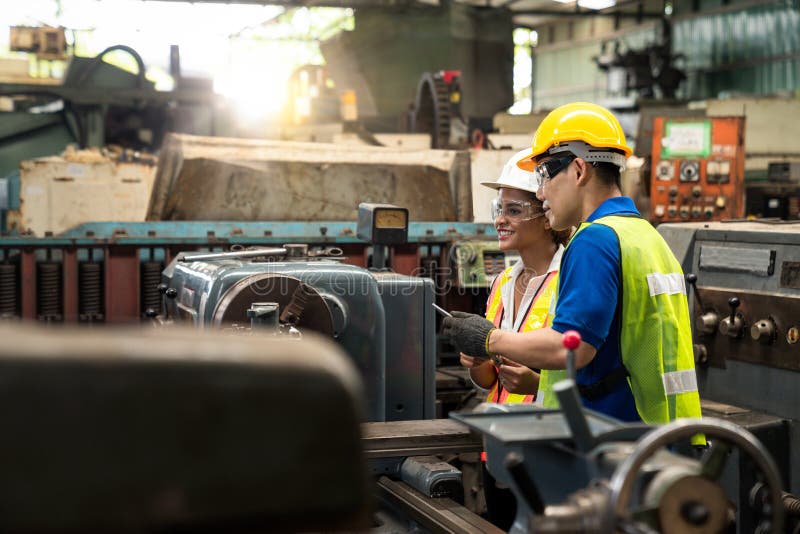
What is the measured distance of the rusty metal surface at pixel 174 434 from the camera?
2.54ft

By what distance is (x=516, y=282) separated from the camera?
118 inches

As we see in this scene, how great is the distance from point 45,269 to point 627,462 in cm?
372

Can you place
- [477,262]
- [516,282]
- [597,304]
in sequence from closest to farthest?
1. [597,304]
2. [516,282]
3. [477,262]

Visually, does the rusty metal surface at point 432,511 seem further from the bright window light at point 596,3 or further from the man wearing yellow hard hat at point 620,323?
the bright window light at point 596,3

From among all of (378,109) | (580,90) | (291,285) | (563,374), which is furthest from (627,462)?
(580,90)

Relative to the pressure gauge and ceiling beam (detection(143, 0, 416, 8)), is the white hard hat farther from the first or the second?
ceiling beam (detection(143, 0, 416, 8))

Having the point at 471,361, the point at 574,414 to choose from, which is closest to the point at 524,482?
the point at 574,414

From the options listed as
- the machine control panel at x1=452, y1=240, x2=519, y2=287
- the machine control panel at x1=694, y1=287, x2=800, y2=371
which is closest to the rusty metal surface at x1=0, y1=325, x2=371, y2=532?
the machine control panel at x1=694, y1=287, x2=800, y2=371

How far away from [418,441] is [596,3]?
1772cm

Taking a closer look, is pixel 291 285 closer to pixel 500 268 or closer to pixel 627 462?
pixel 627 462

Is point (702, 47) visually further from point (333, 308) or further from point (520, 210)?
point (333, 308)

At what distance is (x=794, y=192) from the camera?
8969 mm

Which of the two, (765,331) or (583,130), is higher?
(583,130)

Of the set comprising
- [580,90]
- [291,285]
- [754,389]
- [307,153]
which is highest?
[580,90]
